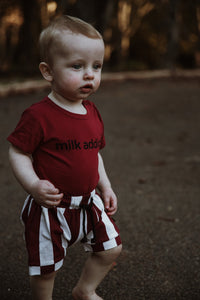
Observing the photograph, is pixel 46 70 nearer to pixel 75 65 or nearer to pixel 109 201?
pixel 75 65

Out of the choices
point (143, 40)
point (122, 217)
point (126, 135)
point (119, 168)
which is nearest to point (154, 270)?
point (122, 217)

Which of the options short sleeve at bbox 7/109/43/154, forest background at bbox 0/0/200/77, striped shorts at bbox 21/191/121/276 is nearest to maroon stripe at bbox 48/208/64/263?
striped shorts at bbox 21/191/121/276

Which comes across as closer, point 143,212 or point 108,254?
point 108,254

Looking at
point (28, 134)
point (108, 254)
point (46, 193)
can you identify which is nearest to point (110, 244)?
point (108, 254)

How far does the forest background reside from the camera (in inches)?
539

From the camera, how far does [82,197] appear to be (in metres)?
1.77

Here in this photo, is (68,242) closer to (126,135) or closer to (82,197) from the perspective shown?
(82,197)

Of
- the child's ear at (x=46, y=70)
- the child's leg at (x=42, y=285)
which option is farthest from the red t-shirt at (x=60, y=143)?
the child's leg at (x=42, y=285)

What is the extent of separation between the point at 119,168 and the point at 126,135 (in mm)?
1781

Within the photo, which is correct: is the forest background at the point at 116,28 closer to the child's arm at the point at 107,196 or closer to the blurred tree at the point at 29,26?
the blurred tree at the point at 29,26

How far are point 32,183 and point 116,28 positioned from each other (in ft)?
56.7

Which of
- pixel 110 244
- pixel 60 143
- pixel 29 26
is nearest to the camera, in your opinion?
pixel 60 143

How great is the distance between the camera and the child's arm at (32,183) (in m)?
1.58

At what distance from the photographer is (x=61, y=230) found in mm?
1707
